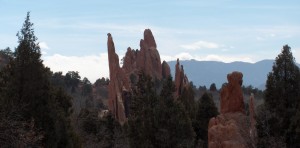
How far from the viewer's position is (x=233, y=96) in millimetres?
25969

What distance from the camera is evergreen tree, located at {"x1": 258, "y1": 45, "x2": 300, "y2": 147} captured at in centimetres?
2194

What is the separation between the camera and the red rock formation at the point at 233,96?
2581 centimetres

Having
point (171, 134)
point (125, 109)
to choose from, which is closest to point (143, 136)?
point (171, 134)

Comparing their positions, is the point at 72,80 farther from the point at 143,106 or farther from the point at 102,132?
the point at 143,106

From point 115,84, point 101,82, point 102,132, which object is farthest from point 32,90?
point 101,82

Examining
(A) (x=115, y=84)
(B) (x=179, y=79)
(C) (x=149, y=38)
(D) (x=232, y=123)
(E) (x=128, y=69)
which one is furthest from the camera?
(C) (x=149, y=38)

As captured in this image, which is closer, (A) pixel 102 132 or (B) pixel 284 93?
(B) pixel 284 93

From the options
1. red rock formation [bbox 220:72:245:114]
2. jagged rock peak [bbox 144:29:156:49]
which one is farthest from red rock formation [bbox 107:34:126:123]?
red rock formation [bbox 220:72:245:114]

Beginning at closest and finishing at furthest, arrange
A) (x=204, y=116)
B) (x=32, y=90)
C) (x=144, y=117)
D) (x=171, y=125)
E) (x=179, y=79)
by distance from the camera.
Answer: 1. (x=32, y=90)
2. (x=171, y=125)
3. (x=144, y=117)
4. (x=204, y=116)
5. (x=179, y=79)

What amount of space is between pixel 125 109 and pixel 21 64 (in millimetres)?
58606

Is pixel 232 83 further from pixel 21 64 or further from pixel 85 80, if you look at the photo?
pixel 85 80

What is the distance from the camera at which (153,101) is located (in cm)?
2158

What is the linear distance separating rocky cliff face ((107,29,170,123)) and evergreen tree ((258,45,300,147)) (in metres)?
49.0

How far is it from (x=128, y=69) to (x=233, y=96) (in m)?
66.5
